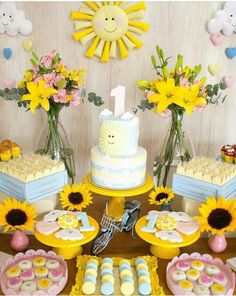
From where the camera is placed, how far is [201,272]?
0.84 metres

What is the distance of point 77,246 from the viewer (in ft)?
3.03

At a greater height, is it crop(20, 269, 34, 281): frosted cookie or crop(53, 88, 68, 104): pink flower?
crop(53, 88, 68, 104): pink flower

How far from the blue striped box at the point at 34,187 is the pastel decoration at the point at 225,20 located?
685 mm

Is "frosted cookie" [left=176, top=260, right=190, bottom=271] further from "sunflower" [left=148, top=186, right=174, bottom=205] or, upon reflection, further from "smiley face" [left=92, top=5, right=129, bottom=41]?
"smiley face" [left=92, top=5, right=129, bottom=41]

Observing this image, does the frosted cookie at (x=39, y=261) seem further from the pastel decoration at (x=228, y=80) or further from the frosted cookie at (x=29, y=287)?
the pastel decoration at (x=228, y=80)

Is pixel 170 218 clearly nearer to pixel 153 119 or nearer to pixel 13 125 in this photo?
pixel 153 119

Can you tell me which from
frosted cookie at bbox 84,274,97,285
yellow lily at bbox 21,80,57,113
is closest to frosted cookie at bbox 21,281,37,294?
frosted cookie at bbox 84,274,97,285

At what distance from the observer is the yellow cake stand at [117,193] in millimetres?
942

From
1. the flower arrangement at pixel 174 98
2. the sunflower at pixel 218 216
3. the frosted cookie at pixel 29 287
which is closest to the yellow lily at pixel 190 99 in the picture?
the flower arrangement at pixel 174 98

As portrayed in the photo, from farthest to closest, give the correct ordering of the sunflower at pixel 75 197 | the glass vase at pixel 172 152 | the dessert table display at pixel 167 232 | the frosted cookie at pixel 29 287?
the glass vase at pixel 172 152
the sunflower at pixel 75 197
the dessert table display at pixel 167 232
the frosted cookie at pixel 29 287

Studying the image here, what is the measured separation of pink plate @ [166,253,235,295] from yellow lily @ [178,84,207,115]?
1.18 ft

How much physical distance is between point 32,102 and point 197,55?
0.61 meters

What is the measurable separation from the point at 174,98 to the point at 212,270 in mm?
427

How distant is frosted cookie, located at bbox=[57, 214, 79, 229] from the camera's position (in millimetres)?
909
